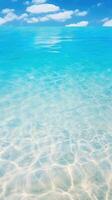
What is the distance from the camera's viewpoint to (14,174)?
5996 millimetres

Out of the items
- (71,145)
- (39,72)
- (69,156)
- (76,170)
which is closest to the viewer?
(76,170)

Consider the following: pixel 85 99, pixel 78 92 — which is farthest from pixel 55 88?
pixel 85 99

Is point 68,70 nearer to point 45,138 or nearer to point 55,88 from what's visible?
point 55,88

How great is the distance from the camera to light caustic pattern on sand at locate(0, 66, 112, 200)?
554 centimetres

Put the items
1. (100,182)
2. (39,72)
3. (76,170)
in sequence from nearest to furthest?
(100,182), (76,170), (39,72)

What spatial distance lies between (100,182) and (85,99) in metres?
6.13

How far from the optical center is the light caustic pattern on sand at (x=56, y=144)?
18.2 feet

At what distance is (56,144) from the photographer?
741cm

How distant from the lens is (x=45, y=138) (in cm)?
776

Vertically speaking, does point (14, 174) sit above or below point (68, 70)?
above

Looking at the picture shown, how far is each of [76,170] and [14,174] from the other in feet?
5.93

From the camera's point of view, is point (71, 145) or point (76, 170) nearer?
point (76, 170)

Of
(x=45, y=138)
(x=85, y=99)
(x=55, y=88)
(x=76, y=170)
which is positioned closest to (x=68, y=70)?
(x=55, y=88)

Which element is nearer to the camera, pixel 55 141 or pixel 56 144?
pixel 56 144
